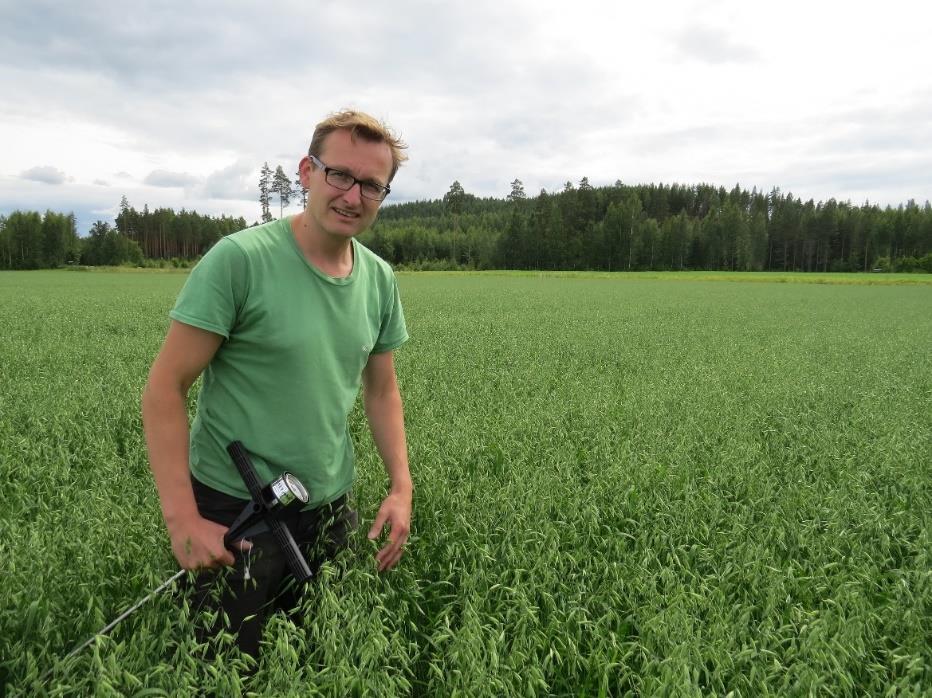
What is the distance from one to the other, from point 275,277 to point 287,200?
112 meters

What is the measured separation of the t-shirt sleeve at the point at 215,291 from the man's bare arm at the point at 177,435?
61 millimetres

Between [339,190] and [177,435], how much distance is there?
114cm

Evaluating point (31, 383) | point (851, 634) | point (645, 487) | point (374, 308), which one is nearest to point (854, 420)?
point (645, 487)

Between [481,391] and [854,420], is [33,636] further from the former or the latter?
[854,420]

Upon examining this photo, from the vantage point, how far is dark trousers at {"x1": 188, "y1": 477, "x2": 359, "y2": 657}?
246 centimetres

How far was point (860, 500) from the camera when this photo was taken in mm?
4820

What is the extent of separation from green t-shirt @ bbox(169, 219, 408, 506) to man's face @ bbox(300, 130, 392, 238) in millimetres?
195

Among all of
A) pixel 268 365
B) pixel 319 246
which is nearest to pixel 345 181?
pixel 319 246

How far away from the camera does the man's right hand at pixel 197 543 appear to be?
2281mm

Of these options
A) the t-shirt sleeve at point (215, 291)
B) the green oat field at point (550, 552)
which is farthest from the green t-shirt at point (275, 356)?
the green oat field at point (550, 552)

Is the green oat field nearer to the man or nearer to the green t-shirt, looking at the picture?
the man

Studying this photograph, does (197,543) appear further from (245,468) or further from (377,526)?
(377,526)

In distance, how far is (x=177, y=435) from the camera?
2.25 m

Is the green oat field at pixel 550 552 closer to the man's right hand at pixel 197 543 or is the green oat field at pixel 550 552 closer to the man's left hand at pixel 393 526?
the man's left hand at pixel 393 526
